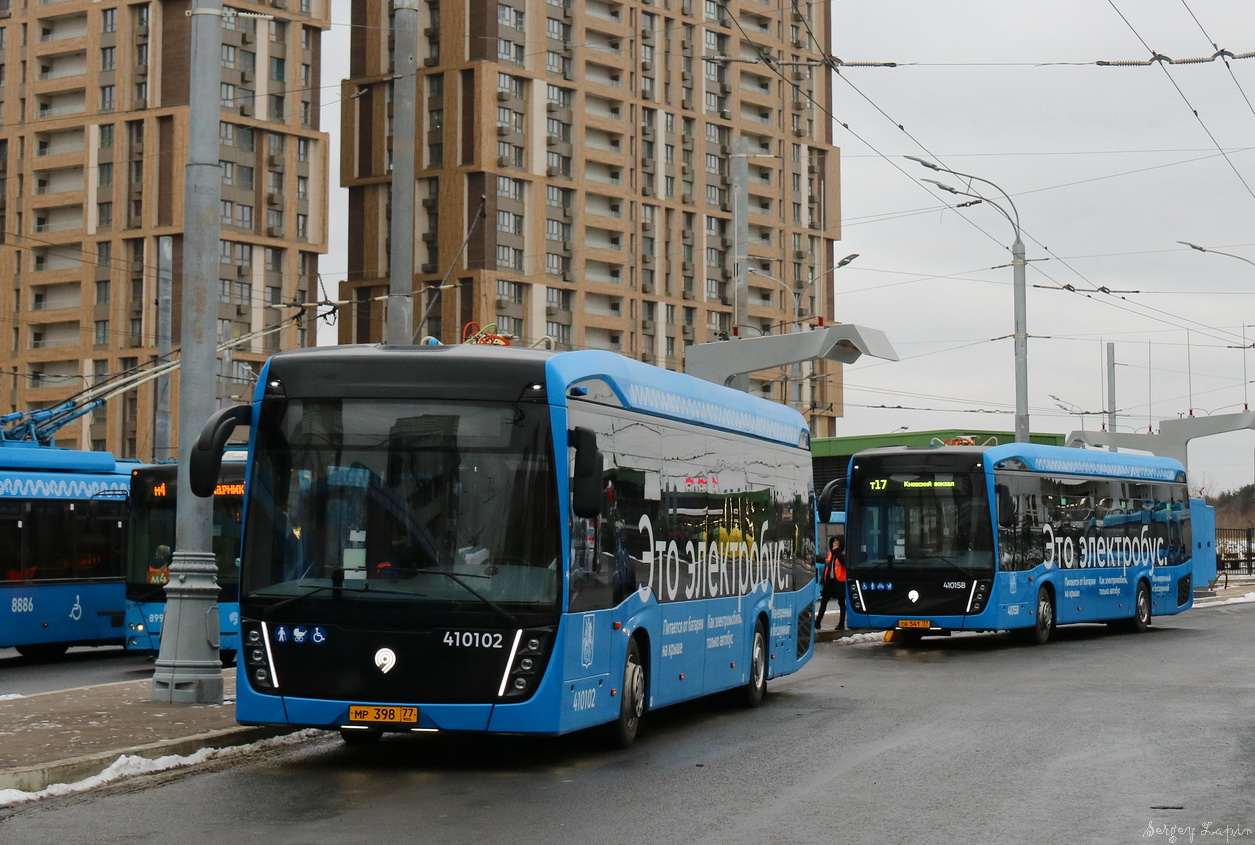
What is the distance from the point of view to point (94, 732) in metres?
12.5

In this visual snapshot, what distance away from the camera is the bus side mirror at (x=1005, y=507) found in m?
25.0

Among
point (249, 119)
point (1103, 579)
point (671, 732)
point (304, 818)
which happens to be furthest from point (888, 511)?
point (249, 119)

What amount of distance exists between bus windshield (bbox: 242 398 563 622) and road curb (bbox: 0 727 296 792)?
47.4 inches

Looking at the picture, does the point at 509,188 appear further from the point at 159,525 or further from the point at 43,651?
the point at 159,525

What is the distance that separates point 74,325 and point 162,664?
75991 millimetres

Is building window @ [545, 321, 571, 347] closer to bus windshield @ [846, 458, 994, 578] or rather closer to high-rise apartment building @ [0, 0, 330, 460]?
high-rise apartment building @ [0, 0, 330, 460]

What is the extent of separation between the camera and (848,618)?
25250 mm

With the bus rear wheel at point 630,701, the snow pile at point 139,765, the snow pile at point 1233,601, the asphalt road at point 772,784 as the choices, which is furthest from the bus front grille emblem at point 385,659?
the snow pile at point 1233,601

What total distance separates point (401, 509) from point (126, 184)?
257ft

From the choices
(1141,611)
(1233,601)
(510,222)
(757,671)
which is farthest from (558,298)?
(757,671)

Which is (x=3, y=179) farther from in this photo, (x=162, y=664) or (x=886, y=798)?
(x=886, y=798)

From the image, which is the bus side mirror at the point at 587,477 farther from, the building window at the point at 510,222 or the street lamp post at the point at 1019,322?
the building window at the point at 510,222

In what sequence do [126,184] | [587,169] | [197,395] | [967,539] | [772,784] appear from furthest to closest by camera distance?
[587,169], [126,184], [967,539], [197,395], [772,784]

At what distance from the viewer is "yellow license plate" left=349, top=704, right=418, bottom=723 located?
11.2 metres
